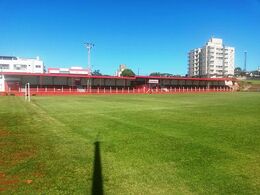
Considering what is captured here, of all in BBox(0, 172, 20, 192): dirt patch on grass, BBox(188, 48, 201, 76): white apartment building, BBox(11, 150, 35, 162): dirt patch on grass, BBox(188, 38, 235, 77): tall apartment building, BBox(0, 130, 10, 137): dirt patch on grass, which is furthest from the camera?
BBox(188, 48, 201, 76): white apartment building

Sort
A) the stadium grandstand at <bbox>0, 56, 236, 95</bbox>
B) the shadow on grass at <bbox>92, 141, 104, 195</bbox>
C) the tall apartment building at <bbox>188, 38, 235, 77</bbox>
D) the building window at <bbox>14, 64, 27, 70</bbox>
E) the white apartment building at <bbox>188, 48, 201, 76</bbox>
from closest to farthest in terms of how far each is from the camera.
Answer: the shadow on grass at <bbox>92, 141, 104, 195</bbox> → the stadium grandstand at <bbox>0, 56, 236, 95</bbox> → the building window at <bbox>14, 64, 27, 70</bbox> → the tall apartment building at <bbox>188, 38, 235, 77</bbox> → the white apartment building at <bbox>188, 48, 201, 76</bbox>

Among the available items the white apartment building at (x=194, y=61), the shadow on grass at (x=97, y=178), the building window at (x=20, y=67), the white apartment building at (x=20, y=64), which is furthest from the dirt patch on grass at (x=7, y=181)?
the white apartment building at (x=194, y=61)

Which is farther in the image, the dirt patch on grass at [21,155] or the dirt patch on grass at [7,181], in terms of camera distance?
the dirt patch on grass at [21,155]

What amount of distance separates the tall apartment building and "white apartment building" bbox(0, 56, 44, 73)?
87.4 m

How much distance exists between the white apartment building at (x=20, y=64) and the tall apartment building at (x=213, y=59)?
87408 mm

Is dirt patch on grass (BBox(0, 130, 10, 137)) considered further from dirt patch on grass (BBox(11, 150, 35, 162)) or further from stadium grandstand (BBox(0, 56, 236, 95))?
stadium grandstand (BBox(0, 56, 236, 95))

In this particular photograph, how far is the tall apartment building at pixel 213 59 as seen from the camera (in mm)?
160500

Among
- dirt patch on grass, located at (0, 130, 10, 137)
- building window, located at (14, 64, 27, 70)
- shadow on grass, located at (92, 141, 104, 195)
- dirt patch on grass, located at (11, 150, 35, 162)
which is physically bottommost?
dirt patch on grass, located at (0, 130, 10, 137)

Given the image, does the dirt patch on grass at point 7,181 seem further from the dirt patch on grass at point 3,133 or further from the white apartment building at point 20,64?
the white apartment building at point 20,64

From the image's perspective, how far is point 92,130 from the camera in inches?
509

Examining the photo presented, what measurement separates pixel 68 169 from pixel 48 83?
67306 mm

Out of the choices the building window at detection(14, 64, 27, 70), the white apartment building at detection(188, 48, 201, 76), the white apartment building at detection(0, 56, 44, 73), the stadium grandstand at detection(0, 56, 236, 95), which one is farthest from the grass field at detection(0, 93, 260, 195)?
the white apartment building at detection(188, 48, 201, 76)

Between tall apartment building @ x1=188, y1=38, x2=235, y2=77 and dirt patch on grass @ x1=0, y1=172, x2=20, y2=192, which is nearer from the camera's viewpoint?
dirt patch on grass @ x1=0, y1=172, x2=20, y2=192

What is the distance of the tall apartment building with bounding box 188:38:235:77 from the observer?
160500 millimetres
